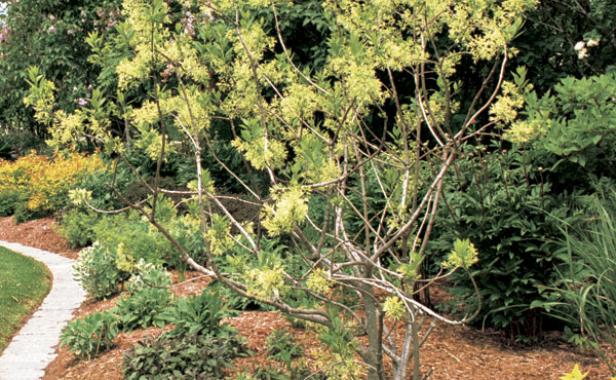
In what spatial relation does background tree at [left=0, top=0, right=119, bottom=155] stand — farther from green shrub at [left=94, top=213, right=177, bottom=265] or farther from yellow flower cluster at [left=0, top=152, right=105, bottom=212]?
green shrub at [left=94, top=213, right=177, bottom=265]

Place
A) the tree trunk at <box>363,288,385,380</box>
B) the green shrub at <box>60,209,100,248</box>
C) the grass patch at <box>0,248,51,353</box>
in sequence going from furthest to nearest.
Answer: the green shrub at <box>60,209,100,248</box> < the grass patch at <box>0,248,51,353</box> < the tree trunk at <box>363,288,385,380</box>

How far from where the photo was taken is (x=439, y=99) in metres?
4.18

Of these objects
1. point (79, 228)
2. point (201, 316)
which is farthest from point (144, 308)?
point (79, 228)

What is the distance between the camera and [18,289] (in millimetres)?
7449

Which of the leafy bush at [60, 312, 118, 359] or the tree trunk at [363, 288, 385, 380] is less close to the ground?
the tree trunk at [363, 288, 385, 380]

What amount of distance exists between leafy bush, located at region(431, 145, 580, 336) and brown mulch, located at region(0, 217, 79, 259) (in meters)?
6.13

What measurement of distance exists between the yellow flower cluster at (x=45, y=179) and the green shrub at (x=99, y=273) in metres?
5.14

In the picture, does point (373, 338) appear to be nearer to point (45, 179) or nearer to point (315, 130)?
point (315, 130)

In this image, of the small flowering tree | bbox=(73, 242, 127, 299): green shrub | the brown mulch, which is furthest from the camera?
the brown mulch

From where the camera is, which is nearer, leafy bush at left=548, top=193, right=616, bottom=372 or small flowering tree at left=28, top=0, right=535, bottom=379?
small flowering tree at left=28, top=0, right=535, bottom=379

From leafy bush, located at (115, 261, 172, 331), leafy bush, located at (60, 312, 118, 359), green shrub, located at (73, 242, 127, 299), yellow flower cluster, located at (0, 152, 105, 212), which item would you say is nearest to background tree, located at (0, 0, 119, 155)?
yellow flower cluster, located at (0, 152, 105, 212)

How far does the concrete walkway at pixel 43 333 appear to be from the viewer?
520 centimetres

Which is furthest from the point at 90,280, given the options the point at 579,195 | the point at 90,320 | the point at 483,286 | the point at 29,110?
the point at 29,110

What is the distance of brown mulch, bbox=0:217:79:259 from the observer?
10.3m
